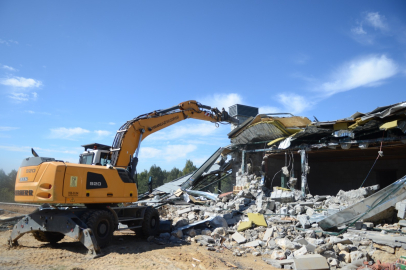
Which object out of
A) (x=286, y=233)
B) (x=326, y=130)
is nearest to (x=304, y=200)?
(x=326, y=130)

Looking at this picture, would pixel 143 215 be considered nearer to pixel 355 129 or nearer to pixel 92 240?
pixel 92 240

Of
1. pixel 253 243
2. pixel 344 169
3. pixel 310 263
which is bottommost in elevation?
pixel 253 243

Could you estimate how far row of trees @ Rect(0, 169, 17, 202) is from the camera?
20766mm

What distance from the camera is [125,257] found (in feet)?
20.0

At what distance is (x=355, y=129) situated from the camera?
10727mm

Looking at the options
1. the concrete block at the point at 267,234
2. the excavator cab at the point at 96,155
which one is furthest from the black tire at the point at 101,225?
the concrete block at the point at 267,234

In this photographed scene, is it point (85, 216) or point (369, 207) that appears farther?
point (369, 207)

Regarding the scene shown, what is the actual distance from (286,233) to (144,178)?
39196 millimetres

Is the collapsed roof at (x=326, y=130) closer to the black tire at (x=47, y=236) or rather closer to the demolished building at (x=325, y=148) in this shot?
the demolished building at (x=325, y=148)

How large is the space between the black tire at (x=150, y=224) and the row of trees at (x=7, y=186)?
1733 cm

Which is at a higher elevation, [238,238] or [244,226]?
[244,226]

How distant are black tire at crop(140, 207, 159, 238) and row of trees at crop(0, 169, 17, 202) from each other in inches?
682

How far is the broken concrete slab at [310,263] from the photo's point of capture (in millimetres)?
5516

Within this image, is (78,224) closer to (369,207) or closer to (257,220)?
(257,220)
